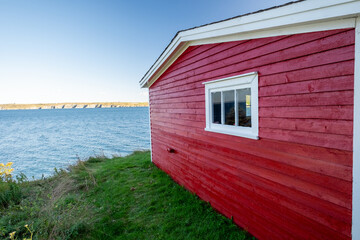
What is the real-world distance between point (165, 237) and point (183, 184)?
206 cm

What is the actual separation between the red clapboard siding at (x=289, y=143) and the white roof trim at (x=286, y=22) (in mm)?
91

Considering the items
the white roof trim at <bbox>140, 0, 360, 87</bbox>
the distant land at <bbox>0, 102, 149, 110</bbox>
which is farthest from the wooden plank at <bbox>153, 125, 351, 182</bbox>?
the distant land at <bbox>0, 102, 149, 110</bbox>

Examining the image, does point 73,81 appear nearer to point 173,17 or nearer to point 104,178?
point 173,17

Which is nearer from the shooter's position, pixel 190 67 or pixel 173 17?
pixel 190 67

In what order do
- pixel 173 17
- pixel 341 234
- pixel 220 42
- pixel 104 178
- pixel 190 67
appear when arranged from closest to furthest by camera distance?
pixel 341 234 → pixel 220 42 → pixel 190 67 → pixel 104 178 → pixel 173 17

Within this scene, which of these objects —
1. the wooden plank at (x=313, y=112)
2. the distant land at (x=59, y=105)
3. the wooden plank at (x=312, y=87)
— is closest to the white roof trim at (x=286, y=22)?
the wooden plank at (x=312, y=87)

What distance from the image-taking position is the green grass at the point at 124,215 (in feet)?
11.3

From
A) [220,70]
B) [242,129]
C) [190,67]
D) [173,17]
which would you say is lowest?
[242,129]

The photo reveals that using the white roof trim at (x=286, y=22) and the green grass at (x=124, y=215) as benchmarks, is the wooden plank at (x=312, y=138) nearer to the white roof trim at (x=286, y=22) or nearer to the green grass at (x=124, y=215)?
the white roof trim at (x=286, y=22)

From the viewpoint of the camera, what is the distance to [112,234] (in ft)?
11.9

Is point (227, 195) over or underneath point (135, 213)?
over

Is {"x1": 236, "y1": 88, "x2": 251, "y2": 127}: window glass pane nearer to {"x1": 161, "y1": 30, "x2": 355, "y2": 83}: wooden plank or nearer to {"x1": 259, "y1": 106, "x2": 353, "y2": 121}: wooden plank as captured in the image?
{"x1": 259, "y1": 106, "x2": 353, "y2": 121}: wooden plank

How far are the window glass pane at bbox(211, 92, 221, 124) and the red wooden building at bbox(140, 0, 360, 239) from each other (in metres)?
0.02

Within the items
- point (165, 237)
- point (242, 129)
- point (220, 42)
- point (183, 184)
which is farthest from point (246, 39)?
point (183, 184)
